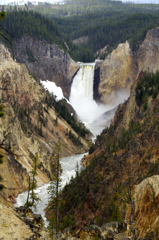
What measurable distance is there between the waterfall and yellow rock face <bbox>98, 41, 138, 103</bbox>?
4.47 meters

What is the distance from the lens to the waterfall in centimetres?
12380

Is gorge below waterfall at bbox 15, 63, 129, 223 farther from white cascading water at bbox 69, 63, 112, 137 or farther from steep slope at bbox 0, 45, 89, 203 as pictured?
steep slope at bbox 0, 45, 89, 203

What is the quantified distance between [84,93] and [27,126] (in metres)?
67.4

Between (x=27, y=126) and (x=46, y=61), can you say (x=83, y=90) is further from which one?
(x=27, y=126)

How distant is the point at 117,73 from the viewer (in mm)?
127062

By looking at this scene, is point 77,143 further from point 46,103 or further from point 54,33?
point 54,33

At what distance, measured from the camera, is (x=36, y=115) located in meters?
75.6

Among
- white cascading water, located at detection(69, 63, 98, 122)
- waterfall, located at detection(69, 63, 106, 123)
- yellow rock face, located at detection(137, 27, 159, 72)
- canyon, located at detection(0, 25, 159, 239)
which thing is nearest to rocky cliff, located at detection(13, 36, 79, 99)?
canyon, located at detection(0, 25, 159, 239)

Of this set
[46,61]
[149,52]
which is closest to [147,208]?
[149,52]

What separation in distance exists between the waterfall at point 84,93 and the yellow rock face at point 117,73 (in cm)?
447

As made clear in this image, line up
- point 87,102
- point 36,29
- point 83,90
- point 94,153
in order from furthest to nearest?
point 83,90 → point 87,102 → point 36,29 → point 94,153

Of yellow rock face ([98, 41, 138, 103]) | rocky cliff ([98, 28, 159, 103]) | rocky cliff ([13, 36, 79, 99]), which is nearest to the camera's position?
rocky cliff ([13, 36, 79, 99])

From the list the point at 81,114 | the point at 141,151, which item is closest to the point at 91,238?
the point at 141,151

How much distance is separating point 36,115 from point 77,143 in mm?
14113
